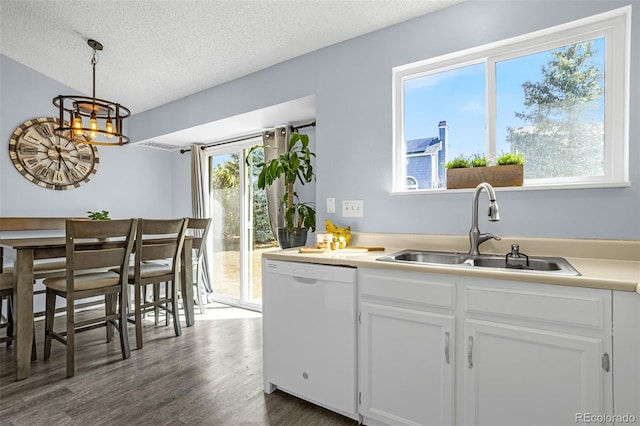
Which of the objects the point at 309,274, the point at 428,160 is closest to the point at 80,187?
the point at 309,274

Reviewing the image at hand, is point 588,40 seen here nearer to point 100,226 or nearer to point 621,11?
point 621,11

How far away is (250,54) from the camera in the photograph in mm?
2699

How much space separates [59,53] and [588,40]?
13.5 feet

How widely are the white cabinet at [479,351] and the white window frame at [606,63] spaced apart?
30.8 inches

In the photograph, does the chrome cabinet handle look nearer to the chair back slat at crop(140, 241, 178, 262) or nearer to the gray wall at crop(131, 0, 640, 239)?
the gray wall at crop(131, 0, 640, 239)

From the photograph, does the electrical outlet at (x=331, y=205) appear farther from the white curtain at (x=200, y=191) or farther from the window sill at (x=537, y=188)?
the white curtain at (x=200, y=191)

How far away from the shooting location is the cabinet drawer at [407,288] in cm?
141

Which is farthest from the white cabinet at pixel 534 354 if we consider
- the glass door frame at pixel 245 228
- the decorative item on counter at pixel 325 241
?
the glass door frame at pixel 245 228

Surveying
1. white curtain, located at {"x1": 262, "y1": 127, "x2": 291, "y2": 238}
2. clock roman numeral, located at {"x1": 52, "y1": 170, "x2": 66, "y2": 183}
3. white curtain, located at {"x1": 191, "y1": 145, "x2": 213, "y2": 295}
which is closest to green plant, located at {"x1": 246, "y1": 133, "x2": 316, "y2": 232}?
white curtain, located at {"x1": 262, "y1": 127, "x2": 291, "y2": 238}

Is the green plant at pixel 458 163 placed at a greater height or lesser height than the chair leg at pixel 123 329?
greater

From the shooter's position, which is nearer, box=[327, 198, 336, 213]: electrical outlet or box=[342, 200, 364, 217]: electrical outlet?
box=[342, 200, 364, 217]: electrical outlet

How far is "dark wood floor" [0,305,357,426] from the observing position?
5.75 ft

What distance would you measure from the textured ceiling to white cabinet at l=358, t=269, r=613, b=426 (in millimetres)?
1729

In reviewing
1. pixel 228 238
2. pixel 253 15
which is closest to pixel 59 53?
pixel 253 15
